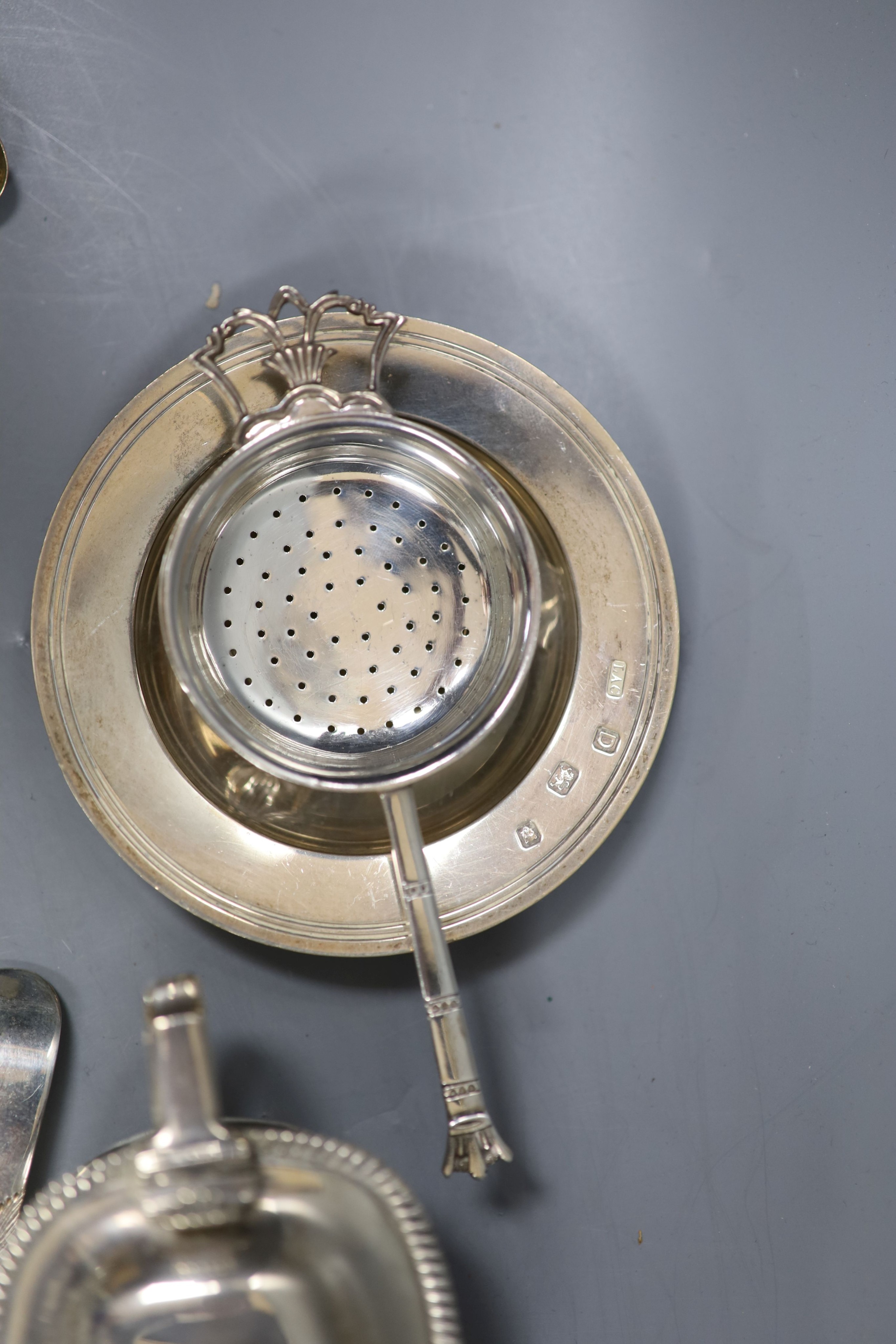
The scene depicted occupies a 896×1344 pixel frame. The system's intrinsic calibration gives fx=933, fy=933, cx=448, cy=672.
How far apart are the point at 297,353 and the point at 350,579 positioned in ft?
0.48

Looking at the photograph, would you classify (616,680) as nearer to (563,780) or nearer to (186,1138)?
(563,780)

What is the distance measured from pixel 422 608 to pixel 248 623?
4.6 inches

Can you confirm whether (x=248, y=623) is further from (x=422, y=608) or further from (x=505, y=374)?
(x=505, y=374)

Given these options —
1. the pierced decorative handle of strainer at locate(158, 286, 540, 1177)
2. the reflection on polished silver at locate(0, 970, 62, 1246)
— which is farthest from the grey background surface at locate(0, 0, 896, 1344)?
the pierced decorative handle of strainer at locate(158, 286, 540, 1177)

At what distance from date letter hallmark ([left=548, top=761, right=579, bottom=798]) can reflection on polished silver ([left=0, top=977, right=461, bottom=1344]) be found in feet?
0.85

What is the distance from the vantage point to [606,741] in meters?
0.63

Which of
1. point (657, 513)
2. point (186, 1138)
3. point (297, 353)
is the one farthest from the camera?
point (657, 513)

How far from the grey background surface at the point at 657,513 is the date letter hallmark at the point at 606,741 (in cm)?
8

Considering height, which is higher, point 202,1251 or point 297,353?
point 297,353

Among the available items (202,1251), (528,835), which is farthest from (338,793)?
(202,1251)

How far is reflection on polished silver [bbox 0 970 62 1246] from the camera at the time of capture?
24.4 inches

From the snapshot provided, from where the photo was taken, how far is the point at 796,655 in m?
0.71

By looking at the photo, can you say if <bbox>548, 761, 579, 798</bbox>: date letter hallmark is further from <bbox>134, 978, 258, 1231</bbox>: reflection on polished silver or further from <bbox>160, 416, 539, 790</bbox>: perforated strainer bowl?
<bbox>134, 978, 258, 1231</bbox>: reflection on polished silver

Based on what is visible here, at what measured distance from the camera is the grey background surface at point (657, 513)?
2.17ft
